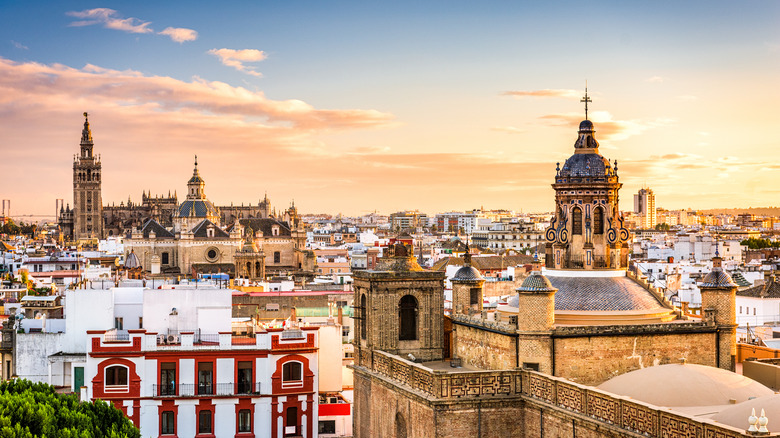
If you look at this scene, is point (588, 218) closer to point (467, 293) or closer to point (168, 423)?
point (467, 293)

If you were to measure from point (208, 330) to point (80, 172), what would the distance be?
137 m

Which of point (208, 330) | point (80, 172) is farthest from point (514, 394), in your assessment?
point (80, 172)

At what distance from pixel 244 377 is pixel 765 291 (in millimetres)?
32555

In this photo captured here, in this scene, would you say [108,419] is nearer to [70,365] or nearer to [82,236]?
[70,365]

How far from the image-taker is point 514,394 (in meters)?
23.9

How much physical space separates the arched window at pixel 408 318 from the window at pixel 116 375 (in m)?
11.0

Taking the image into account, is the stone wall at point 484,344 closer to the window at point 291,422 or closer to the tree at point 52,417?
the tree at point 52,417

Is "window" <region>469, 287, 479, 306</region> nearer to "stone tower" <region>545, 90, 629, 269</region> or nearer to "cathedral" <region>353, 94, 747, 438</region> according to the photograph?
"cathedral" <region>353, 94, 747, 438</region>

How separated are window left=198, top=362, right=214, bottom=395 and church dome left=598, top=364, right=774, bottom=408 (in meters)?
16.6

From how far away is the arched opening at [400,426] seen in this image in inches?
1025

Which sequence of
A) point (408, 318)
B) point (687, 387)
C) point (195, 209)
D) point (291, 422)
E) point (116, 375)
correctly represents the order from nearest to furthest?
1. point (687, 387)
2. point (408, 318)
3. point (116, 375)
4. point (291, 422)
5. point (195, 209)

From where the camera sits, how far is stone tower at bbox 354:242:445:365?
94.1 ft

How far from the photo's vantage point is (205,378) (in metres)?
35.4

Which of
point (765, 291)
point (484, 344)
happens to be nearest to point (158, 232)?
point (765, 291)
